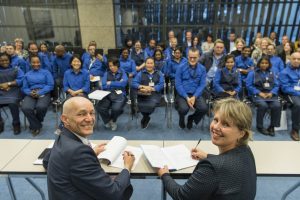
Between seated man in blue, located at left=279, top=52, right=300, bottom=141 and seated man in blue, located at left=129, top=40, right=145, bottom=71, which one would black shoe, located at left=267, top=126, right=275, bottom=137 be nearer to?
seated man in blue, located at left=279, top=52, right=300, bottom=141

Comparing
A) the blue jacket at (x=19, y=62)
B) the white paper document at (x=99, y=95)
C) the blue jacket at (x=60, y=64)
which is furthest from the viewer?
the blue jacket at (x=60, y=64)

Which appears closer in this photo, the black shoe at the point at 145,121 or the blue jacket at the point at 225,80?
the blue jacket at the point at 225,80

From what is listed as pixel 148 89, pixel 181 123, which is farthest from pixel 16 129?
pixel 181 123

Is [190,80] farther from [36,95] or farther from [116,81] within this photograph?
[36,95]

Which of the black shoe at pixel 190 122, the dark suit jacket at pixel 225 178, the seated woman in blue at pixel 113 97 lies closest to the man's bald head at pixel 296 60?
the black shoe at pixel 190 122

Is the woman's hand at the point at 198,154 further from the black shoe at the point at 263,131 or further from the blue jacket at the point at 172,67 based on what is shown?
the blue jacket at the point at 172,67

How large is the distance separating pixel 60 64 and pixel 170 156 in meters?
4.16

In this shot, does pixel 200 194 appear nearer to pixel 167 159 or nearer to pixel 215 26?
pixel 167 159

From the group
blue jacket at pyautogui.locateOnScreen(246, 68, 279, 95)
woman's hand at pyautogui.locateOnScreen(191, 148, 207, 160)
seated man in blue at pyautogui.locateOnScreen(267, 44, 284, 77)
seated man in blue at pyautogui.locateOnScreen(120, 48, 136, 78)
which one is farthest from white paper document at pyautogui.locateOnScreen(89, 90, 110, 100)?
seated man in blue at pyautogui.locateOnScreen(267, 44, 284, 77)

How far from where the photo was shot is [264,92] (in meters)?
4.26

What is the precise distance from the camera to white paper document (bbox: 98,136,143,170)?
1.98 meters

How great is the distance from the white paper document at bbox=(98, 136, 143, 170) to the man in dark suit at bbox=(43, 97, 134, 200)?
1.13 feet

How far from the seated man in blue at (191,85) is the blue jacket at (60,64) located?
100 inches

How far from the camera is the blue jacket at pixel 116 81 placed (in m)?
4.45
